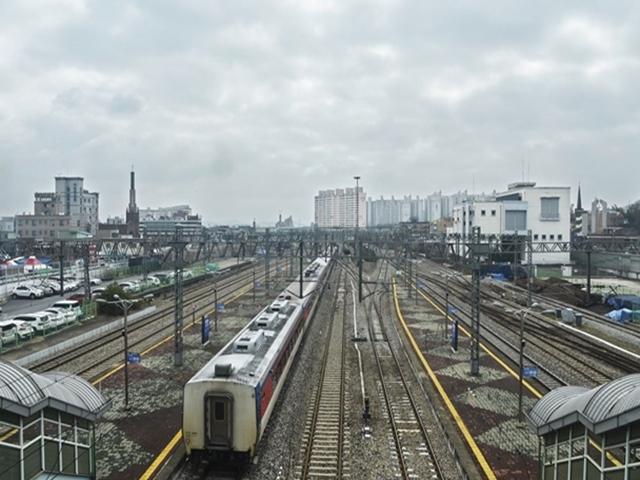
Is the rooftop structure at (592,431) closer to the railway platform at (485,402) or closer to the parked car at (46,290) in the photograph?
the railway platform at (485,402)

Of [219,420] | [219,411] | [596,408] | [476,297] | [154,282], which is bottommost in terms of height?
[154,282]

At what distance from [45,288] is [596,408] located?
42.6m

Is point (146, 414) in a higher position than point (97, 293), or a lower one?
lower

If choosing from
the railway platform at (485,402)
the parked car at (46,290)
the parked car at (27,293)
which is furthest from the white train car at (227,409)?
the parked car at (46,290)

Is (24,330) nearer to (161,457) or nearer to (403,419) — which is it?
(161,457)

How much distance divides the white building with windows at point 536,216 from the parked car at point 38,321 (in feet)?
164

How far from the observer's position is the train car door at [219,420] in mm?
10781

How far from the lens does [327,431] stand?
44.0 feet

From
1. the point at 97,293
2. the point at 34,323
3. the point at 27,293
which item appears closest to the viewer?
the point at 34,323

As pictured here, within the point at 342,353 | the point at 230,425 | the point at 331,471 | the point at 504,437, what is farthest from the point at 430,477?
the point at 342,353

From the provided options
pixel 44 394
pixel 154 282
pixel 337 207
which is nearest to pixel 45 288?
pixel 154 282

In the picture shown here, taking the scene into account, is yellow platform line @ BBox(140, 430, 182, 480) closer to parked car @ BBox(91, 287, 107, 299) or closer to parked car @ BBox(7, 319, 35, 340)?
parked car @ BBox(7, 319, 35, 340)

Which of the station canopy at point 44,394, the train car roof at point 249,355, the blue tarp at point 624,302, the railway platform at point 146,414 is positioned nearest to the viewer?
the station canopy at point 44,394

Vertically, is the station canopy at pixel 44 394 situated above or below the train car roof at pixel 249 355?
above
